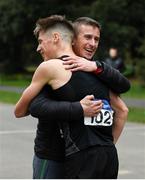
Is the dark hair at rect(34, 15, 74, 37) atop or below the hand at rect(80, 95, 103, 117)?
atop

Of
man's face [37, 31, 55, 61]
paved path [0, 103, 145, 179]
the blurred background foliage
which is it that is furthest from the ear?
the blurred background foliage

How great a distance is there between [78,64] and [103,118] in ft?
1.09

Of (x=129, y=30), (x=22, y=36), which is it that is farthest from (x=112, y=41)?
(x=22, y=36)

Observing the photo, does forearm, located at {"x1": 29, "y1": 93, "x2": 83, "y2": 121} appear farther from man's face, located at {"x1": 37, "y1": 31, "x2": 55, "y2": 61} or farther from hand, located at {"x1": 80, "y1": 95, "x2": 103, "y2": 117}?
man's face, located at {"x1": 37, "y1": 31, "x2": 55, "y2": 61}

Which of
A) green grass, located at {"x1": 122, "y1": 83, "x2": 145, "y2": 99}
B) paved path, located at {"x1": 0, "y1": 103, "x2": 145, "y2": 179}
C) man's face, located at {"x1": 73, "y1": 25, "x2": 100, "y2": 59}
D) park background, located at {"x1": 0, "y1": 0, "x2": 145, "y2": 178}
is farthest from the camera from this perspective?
park background, located at {"x1": 0, "y1": 0, "x2": 145, "y2": 178}

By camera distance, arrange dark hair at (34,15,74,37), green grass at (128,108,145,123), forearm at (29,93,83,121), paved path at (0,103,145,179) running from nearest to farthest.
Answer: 1. forearm at (29,93,83,121)
2. dark hair at (34,15,74,37)
3. paved path at (0,103,145,179)
4. green grass at (128,108,145,123)

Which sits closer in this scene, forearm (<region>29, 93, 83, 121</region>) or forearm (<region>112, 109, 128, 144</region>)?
forearm (<region>29, 93, 83, 121</region>)

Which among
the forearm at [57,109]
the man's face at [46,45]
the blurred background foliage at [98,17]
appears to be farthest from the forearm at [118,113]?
the blurred background foliage at [98,17]

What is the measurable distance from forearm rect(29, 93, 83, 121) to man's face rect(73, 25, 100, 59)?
0.39 metres

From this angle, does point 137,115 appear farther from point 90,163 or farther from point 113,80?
point 90,163

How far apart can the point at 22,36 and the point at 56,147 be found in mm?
37917

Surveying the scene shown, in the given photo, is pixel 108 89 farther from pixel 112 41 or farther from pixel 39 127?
pixel 112 41

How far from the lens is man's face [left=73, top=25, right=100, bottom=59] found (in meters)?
3.34

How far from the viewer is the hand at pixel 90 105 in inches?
123
